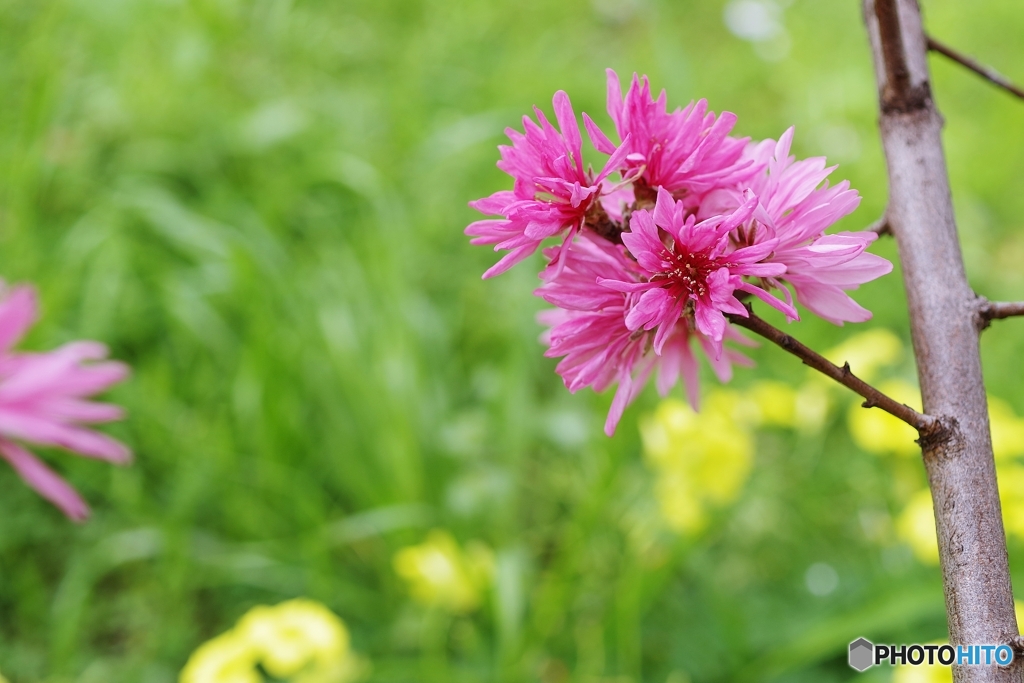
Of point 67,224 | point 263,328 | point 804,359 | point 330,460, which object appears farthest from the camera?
point 67,224

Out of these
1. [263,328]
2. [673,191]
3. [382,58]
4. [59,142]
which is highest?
[382,58]

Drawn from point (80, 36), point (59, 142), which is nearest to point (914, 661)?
point (59, 142)

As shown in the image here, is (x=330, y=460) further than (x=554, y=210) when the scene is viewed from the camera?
Yes

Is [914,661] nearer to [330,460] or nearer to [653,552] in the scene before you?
[653,552]

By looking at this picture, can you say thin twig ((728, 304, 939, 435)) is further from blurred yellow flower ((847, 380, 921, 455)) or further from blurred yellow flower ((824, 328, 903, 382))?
blurred yellow flower ((824, 328, 903, 382))

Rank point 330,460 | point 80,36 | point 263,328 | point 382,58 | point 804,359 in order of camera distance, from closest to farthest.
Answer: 1. point 804,359
2. point 263,328
3. point 330,460
4. point 80,36
5. point 382,58

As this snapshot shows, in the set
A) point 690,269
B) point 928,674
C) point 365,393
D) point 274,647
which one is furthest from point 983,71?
point 365,393
